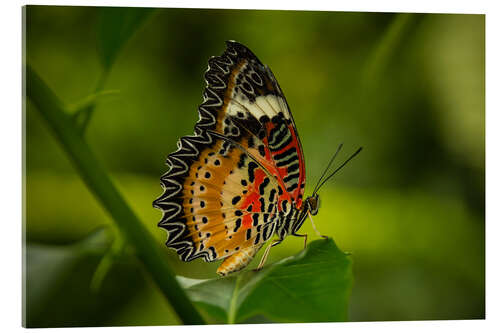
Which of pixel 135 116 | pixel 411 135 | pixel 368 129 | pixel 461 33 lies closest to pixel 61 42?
pixel 135 116

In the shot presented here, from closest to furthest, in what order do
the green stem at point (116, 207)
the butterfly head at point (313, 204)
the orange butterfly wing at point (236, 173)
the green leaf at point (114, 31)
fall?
1. the green stem at point (116, 207)
2. the green leaf at point (114, 31)
3. the orange butterfly wing at point (236, 173)
4. the butterfly head at point (313, 204)

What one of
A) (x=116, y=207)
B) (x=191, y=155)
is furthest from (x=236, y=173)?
(x=116, y=207)

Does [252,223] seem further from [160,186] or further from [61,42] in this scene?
[61,42]

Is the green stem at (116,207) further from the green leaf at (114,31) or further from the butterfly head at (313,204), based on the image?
the butterfly head at (313,204)

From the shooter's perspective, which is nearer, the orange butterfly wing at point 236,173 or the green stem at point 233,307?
the green stem at point 233,307

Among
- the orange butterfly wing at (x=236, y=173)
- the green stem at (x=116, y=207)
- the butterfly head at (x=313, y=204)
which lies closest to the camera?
the green stem at (x=116, y=207)

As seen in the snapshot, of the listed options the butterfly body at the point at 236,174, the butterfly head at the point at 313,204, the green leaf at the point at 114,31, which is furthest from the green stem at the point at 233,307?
the green leaf at the point at 114,31

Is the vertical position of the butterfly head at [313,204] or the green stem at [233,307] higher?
the butterfly head at [313,204]
